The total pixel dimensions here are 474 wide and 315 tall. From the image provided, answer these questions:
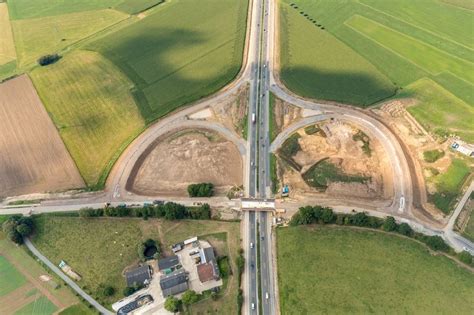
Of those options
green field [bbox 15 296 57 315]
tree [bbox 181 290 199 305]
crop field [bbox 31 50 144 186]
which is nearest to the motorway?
crop field [bbox 31 50 144 186]

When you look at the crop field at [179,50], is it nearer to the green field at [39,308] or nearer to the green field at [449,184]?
the green field at [39,308]

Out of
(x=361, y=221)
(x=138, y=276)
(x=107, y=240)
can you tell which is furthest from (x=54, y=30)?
(x=361, y=221)

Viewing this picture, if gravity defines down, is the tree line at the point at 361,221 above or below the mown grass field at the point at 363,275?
above

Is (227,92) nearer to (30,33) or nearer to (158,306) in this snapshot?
(158,306)

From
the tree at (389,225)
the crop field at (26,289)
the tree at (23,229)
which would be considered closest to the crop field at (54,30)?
the tree at (23,229)

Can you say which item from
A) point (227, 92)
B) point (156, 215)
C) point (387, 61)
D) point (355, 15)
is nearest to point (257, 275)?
point (156, 215)

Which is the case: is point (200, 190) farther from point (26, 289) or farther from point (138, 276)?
point (26, 289)
